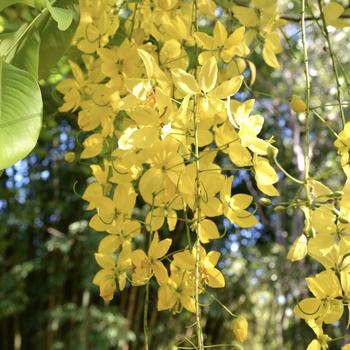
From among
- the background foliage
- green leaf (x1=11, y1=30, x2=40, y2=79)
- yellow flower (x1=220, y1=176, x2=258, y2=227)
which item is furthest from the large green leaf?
the background foliage

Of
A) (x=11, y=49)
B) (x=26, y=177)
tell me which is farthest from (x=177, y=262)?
(x=26, y=177)

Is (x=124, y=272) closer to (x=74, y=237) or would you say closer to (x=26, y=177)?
(x=74, y=237)

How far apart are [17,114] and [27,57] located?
8cm

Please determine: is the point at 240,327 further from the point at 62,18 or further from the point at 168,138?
the point at 62,18

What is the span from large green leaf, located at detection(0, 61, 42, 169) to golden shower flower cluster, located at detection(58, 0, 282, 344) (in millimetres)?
53

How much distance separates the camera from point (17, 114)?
0.36 meters

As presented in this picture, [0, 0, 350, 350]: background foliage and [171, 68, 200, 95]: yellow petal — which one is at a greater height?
[171, 68, 200, 95]: yellow petal

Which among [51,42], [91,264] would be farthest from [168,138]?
[91,264]

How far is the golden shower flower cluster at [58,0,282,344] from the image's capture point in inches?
15.1

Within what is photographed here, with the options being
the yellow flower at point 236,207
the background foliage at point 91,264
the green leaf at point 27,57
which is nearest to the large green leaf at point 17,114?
the green leaf at point 27,57

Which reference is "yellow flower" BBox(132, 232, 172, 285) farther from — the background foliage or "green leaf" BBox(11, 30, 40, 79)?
the background foliage

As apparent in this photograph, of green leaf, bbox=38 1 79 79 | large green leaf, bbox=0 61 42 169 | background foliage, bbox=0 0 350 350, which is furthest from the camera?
background foliage, bbox=0 0 350 350

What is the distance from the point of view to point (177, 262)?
0.41 meters

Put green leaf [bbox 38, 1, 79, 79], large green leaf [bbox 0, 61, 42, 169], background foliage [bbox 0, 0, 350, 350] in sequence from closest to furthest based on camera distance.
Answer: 1. large green leaf [bbox 0, 61, 42, 169]
2. green leaf [bbox 38, 1, 79, 79]
3. background foliage [bbox 0, 0, 350, 350]
